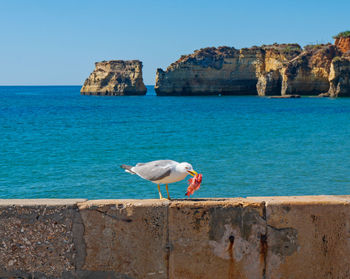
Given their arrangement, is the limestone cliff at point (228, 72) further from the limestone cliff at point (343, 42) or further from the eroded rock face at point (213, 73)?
the limestone cliff at point (343, 42)

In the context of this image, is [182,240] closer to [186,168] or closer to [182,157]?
[186,168]

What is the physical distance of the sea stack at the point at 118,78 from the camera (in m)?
101

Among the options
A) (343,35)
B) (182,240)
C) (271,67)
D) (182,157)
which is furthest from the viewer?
(343,35)

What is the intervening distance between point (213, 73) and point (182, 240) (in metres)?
88.4

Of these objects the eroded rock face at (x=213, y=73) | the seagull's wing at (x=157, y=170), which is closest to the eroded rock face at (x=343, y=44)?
the eroded rock face at (x=213, y=73)

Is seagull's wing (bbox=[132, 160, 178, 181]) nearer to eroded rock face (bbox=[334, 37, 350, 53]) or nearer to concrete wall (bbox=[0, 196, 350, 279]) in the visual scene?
concrete wall (bbox=[0, 196, 350, 279])

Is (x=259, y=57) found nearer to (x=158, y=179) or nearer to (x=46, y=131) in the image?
(x=46, y=131)

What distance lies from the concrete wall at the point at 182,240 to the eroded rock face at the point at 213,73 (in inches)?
3392

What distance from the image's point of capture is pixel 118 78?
104125 mm

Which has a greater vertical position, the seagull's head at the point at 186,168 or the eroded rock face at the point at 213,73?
the eroded rock face at the point at 213,73

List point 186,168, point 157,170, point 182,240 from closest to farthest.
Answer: point 182,240 → point 186,168 → point 157,170

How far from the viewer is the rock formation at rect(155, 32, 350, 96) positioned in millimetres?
76500

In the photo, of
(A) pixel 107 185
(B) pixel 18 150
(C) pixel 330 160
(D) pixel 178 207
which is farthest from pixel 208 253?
(B) pixel 18 150

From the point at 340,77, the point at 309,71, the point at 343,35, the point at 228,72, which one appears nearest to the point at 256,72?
the point at 228,72
